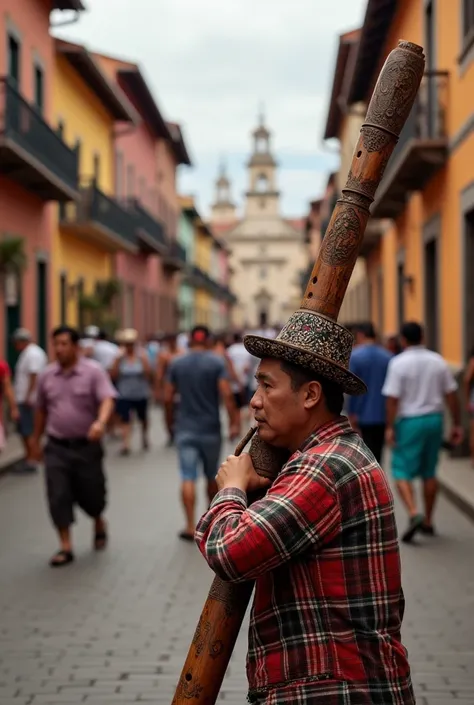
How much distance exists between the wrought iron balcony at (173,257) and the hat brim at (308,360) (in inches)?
1657

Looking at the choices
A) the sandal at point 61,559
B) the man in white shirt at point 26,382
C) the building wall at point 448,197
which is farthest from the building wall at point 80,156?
the sandal at point 61,559

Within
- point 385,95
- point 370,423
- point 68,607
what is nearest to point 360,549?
point 385,95

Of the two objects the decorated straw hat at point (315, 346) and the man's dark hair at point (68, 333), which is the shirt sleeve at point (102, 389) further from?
the decorated straw hat at point (315, 346)

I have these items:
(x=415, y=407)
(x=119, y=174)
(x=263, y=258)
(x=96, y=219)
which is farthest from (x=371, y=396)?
(x=263, y=258)

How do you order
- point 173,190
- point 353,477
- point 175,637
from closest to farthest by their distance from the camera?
1. point 353,477
2. point 175,637
3. point 173,190

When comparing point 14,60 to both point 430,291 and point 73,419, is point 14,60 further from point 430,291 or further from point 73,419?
point 73,419

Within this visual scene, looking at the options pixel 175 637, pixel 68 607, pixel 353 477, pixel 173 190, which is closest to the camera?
pixel 353 477

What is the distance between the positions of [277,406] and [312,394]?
0.27ft

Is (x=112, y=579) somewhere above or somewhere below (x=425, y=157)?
below

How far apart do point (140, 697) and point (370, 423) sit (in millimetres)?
5919

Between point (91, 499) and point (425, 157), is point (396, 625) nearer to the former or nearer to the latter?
point (91, 499)

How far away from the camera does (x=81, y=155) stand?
29562 mm

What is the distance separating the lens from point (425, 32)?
59.6 ft

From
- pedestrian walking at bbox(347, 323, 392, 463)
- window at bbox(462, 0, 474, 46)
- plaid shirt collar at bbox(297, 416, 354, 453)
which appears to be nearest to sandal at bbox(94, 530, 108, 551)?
pedestrian walking at bbox(347, 323, 392, 463)
